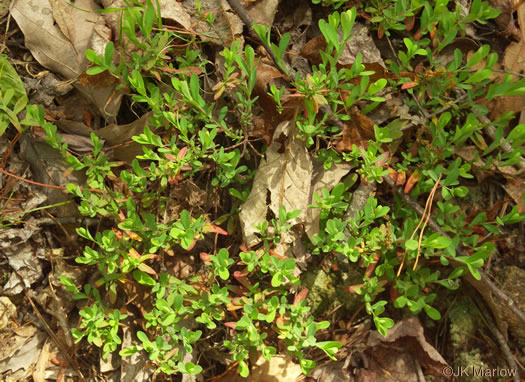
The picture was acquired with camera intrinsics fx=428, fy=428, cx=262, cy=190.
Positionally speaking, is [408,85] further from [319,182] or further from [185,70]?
[185,70]

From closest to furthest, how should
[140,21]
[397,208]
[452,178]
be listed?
[140,21] → [452,178] → [397,208]

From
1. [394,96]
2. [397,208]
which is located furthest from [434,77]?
[397,208]

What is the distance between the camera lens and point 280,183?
2.59 meters

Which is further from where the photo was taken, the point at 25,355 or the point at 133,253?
the point at 25,355

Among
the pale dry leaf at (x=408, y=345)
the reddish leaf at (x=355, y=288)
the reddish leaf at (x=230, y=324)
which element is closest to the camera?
the reddish leaf at (x=230, y=324)

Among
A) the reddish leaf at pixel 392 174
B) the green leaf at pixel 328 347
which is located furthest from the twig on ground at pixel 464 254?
the green leaf at pixel 328 347

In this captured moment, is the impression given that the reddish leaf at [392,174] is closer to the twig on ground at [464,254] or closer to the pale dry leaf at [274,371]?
the twig on ground at [464,254]

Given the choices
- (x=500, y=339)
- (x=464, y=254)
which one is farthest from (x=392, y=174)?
(x=500, y=339)

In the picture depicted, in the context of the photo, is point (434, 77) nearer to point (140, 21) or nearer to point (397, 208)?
point (397, 208)

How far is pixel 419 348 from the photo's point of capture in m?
2.69

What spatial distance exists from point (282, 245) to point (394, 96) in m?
1.19

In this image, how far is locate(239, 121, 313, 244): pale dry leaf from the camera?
2580 millimetres

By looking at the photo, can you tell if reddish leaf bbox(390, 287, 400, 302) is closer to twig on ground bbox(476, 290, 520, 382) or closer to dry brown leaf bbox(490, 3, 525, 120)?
twig on ground bbox(476, 290, 520, 382)

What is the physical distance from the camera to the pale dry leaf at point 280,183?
2.58 m
